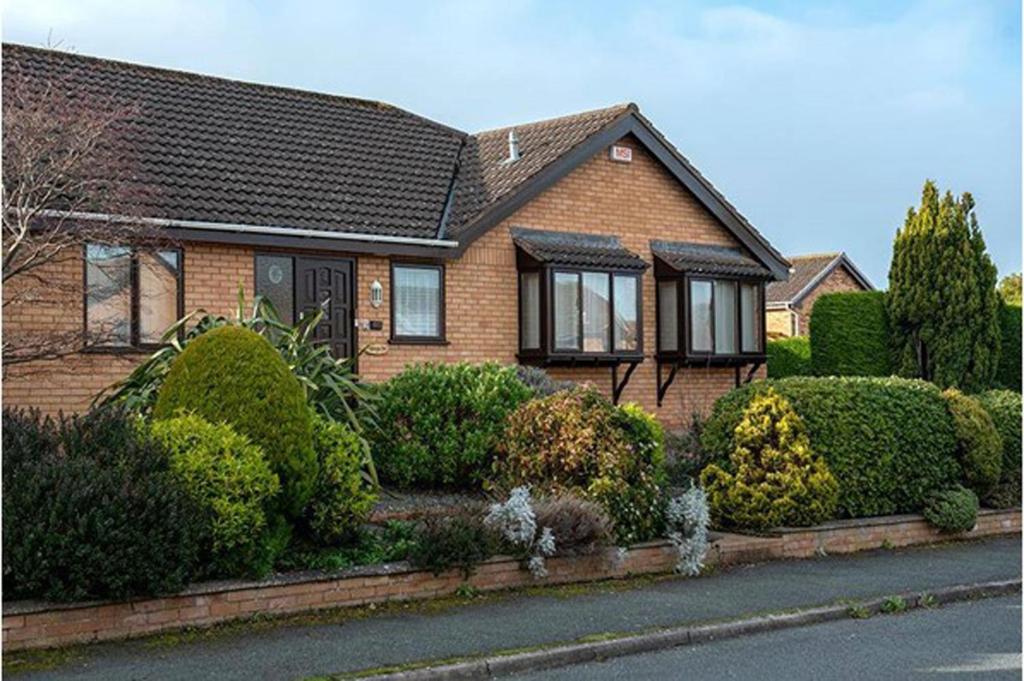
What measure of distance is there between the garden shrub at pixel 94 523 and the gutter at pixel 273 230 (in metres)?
5.53

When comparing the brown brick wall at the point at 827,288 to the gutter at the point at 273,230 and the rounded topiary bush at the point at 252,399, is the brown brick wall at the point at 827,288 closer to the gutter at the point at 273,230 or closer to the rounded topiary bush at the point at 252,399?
the gutter at the point at 273,230

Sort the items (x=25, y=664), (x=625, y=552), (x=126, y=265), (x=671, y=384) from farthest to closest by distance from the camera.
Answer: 1. (x=671, y=384)
2. (x=126, y=265)
3. (x=625, y=552)
4. (x=25, y=664)

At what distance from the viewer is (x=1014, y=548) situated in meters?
15.0

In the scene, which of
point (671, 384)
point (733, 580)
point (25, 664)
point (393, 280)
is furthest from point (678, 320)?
point (25, 664)

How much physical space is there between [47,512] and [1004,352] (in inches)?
768

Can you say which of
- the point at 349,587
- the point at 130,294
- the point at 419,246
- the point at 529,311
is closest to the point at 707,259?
the point at 529,311

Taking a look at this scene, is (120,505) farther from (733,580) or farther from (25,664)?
(733,580)

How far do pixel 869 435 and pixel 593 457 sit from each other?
3.83 m

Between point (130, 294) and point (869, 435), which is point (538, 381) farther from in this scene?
point (130, 294)

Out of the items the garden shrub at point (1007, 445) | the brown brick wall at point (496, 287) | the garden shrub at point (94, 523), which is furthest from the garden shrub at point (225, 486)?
the garden shrub at point (1007, 445)

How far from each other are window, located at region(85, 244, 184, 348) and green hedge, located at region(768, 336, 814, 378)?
1683 centimetres

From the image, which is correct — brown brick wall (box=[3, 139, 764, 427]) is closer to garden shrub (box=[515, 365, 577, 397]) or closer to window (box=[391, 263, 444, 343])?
window (box=[391, 263, 444, 343])

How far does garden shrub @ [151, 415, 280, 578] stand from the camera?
33.0ft

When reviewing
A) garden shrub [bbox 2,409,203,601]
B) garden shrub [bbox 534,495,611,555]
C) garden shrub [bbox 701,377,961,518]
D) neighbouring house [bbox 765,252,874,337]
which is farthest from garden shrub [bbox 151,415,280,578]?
neighbouring house [bbox 765,252,874,337]
